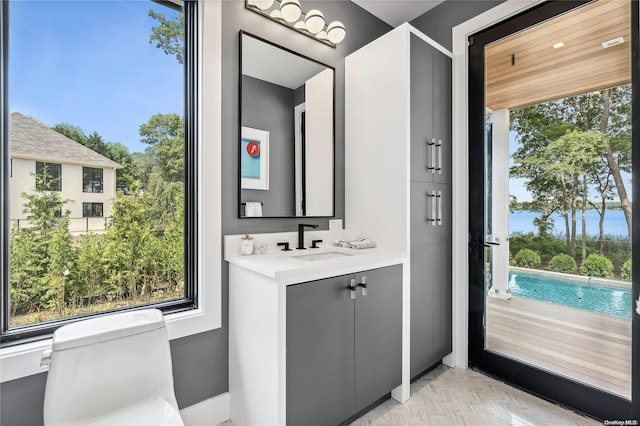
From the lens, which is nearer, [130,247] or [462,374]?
[130,247]

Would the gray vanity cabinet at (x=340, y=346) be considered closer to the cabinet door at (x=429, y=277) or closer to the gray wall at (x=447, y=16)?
the cabinet door at (x=429, y=277)

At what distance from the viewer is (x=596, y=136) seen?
5.75 feet

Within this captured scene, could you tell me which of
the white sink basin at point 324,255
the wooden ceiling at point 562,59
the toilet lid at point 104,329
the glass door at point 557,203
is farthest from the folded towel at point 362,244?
the wooden ceiling at point 562,59

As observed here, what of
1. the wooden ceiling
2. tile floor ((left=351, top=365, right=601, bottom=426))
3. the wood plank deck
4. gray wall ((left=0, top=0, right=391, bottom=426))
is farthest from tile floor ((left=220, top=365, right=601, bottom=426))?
the wooden ceiling

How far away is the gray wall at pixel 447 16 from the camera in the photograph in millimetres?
2254

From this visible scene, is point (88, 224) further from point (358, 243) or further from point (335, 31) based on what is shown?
point (335, 31)

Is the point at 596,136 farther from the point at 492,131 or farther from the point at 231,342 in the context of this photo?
the point at 231,342

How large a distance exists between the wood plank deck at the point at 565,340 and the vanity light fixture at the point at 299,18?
2246 mm

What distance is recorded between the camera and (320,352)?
1.50 m

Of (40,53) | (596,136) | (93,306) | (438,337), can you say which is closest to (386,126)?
(596,136)

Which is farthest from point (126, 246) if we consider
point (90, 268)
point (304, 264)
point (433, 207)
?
point (433, 207)

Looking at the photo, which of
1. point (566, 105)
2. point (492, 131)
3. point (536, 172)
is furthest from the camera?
point (492, 131)

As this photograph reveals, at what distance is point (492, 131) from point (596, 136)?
1.93 ft

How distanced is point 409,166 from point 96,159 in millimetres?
1755
